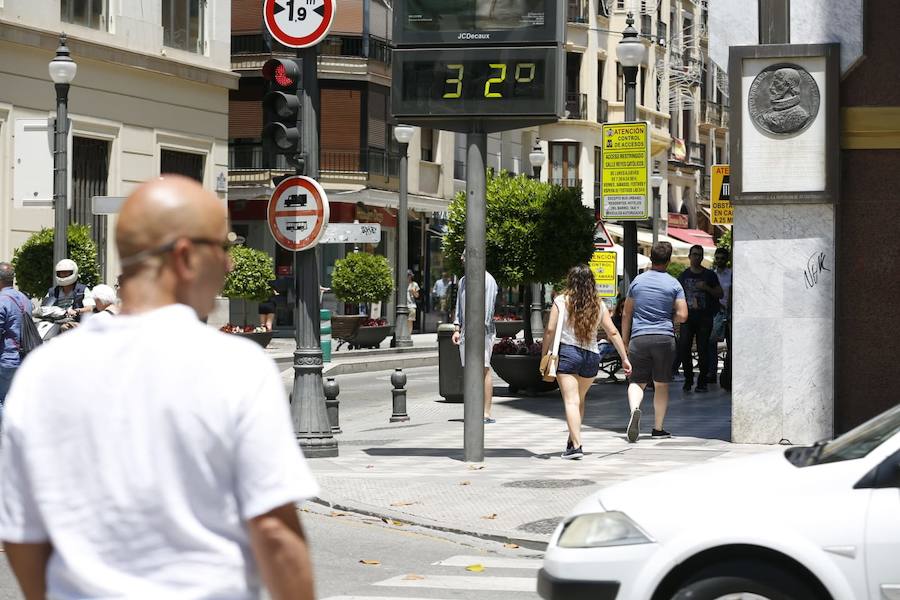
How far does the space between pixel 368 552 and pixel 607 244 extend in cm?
1492

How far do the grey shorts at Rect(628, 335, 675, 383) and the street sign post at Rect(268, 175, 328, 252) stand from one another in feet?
10.8

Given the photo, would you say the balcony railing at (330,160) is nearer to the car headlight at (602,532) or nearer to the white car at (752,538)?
the car headlight at (602,532)

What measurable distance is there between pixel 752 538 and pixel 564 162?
188ft

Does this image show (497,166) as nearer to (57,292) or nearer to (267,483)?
(57,292)

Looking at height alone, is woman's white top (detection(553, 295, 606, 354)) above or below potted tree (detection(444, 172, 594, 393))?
below

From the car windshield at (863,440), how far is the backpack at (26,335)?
28.3ft

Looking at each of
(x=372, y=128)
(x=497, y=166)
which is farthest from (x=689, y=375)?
(x=497, y=166)

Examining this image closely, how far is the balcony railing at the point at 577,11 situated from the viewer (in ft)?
202

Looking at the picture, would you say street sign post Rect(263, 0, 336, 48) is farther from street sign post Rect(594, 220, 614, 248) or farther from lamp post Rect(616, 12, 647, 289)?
street sign post Rect(594, 220, 614, 248)

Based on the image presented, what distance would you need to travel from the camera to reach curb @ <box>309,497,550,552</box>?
952 centimetres

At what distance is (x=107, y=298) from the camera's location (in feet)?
44.8

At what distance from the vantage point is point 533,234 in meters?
21.4

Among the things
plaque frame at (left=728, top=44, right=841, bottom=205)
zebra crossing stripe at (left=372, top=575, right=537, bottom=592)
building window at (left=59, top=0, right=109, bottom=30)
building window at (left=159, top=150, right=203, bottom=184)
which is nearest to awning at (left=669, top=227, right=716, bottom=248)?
building window at (left=159, top=150, right=203, bottom=184)

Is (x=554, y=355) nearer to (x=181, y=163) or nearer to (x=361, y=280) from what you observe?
(x=181, y=163)
